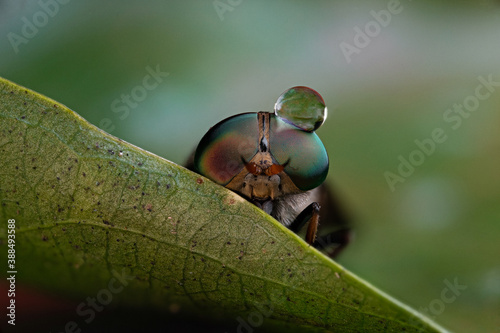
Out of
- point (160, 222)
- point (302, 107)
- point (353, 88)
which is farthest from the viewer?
point (353, 88)

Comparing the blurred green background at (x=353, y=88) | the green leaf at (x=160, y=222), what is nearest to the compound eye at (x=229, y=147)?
the green leaf at (x=160, y=222)

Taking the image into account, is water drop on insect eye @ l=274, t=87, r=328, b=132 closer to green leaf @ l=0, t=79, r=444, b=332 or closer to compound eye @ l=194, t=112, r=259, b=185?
compound eye @ l=194, t=112, r=259, b=185

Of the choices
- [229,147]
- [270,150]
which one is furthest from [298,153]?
[229,147]

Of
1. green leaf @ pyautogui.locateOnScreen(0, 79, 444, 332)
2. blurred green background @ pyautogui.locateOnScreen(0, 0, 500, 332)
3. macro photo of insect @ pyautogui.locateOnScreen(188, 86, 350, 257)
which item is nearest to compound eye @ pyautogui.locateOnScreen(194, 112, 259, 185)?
macro photo of insect @ pyautogui.locateOnScreen(188, 86, 350, 257)

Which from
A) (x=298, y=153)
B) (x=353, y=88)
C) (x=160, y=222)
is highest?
(x=353, y=88)

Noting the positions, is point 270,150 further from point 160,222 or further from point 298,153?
point 160,222

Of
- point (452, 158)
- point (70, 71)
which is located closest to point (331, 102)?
point (452, 158)

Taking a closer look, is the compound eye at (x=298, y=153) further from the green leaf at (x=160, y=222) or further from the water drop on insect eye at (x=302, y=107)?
the green leaf at (x=160, y=222)

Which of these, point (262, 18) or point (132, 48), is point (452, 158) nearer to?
point (262, 18)
